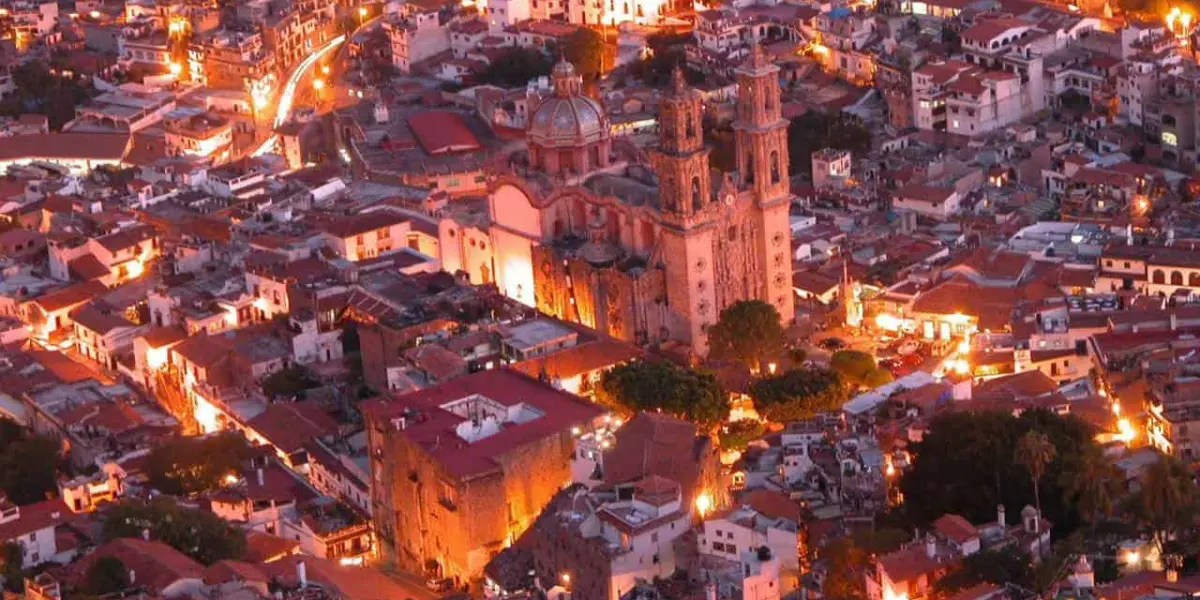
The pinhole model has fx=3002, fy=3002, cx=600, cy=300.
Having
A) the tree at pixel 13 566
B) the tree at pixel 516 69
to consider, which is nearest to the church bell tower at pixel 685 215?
the tree at pixel 13 566

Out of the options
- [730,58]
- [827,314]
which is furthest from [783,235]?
[730,58]

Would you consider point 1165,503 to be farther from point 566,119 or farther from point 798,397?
point 566,119

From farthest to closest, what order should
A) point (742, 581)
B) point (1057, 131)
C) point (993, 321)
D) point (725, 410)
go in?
1. point (1057, 131)
2. point (993, 321)
3. point (725, 410)
4. point (742, 581)

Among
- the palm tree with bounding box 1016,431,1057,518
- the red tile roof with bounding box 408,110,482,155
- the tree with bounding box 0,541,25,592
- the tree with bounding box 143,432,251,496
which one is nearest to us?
the palm tree with bounding box 1016,431,1057,518

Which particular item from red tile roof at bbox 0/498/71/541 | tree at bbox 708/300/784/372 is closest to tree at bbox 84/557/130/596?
red tile roof at bbox 0/498/71/541

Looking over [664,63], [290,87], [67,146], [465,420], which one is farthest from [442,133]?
[465,420]

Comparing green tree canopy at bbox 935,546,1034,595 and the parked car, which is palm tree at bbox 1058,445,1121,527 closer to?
green tree canopy at bbox 935,546,1034,595

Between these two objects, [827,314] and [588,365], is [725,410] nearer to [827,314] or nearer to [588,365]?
[588,365]
